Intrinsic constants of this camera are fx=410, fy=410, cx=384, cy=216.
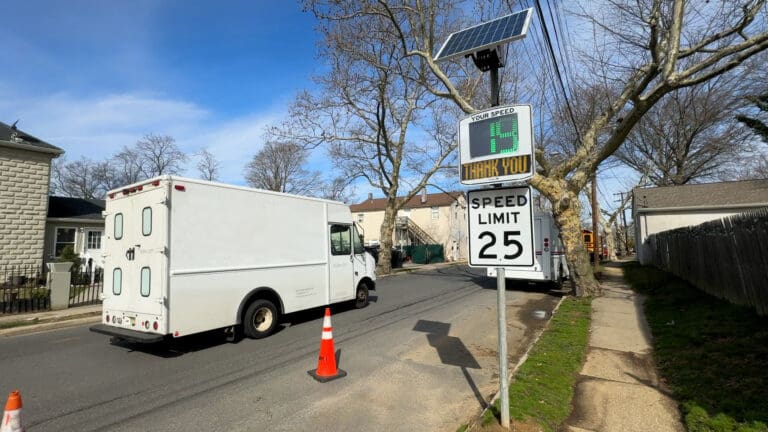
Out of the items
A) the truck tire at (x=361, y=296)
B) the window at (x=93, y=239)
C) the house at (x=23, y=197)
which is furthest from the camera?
the window at (x=93, y=239)

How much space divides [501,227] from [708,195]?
29706 millimetres

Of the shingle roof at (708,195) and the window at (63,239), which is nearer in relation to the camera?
the window at (63,239)

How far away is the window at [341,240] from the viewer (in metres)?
9.75

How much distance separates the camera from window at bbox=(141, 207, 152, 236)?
6.72 meters

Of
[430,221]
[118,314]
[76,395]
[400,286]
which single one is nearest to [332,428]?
[76,395]

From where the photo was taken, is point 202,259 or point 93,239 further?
point 93,239

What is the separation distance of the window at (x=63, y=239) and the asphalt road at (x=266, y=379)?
44.5ft

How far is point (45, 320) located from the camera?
9.50 meters

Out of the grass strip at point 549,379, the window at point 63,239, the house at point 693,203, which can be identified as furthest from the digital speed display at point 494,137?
the house at point 693,203

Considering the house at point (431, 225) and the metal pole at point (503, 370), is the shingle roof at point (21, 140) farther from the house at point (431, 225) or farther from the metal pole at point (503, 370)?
the house at point (431, 225)

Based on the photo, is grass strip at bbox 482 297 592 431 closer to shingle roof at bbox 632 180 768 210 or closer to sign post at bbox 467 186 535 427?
sign post at bbox 467 186 535 427

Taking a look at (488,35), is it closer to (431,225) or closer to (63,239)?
(63,239)

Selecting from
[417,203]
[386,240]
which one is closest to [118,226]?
[386,240]

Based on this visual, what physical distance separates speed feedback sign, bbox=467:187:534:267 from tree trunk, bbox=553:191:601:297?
31.0 feet
